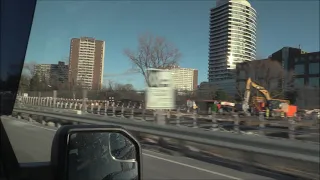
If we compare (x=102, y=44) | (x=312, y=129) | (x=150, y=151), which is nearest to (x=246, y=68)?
(x=102, y=44)

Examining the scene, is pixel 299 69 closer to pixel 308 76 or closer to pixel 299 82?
pixel 299 82

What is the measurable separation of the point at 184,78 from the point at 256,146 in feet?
9.08

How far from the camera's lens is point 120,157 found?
6.98 ft

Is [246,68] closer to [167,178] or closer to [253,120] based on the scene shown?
[167,178]

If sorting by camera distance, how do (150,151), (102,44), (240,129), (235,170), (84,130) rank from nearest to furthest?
1. (84,130)
2. (102,44)
3. (235,170)
4. (150,151)
5. (240,129)

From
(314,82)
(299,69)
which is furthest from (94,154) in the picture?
(314,82)

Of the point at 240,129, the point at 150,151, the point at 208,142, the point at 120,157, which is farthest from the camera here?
the point at 240,129

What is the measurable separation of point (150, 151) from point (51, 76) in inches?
308

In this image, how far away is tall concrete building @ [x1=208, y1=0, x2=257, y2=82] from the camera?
411 centimetres

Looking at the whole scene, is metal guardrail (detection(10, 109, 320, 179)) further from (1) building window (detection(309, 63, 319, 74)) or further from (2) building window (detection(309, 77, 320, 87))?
(1) building window (detection(309, 63, 319, 74))

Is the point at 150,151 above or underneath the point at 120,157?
underneath

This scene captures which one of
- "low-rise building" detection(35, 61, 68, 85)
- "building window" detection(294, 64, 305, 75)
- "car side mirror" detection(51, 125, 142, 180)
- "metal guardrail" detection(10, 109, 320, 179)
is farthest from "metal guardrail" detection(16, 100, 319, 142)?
"car side mirror" detection(51, 125, 142, 180)

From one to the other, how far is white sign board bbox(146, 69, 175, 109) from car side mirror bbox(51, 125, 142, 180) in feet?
29.2

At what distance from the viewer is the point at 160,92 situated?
1178 cm
